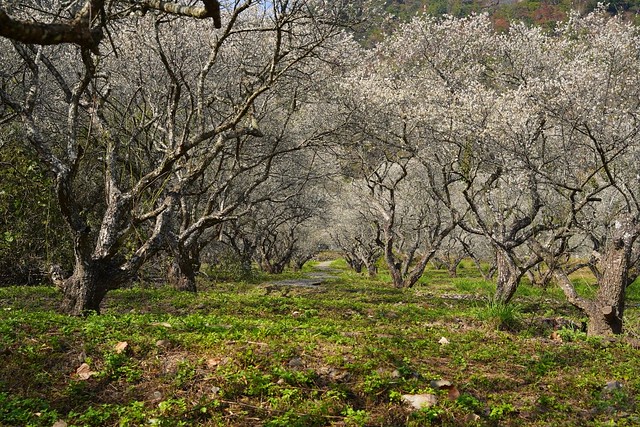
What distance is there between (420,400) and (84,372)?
145 inches

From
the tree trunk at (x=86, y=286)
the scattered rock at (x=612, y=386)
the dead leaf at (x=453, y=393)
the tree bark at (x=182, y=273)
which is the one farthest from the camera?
the tree bark at (x=182, y=273)

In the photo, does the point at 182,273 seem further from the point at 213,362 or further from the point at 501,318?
the point at 213,362

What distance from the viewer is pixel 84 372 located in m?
5.40

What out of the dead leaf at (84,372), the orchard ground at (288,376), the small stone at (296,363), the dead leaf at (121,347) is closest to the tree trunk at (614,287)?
the orchard ground at (288,376)

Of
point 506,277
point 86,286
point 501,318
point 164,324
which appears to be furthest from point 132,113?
point 506,277

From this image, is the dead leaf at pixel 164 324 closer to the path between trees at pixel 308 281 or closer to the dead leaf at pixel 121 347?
the dead leaf at pixel 121 347

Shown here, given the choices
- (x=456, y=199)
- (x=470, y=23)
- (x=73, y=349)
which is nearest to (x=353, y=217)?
(x=456, y=199)

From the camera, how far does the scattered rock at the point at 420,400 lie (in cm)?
489

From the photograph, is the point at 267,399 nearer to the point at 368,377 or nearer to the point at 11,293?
the point at 368,377

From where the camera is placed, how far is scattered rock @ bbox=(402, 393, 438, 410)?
4890 millimetres

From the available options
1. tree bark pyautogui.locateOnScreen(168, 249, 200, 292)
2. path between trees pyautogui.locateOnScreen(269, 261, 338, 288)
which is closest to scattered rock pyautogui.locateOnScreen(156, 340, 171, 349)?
tree bark pyautogui.locateOnScreen(168, 249, 200, 292)

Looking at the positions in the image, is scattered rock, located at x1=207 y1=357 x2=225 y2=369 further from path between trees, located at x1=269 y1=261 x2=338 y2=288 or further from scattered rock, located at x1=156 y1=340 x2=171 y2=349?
path between trees, located at x1=269 y1=261 x2=338 y2=288

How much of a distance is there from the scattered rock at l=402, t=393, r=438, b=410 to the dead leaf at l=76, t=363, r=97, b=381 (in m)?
3.42

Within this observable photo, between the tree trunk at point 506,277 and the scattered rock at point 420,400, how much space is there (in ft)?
34.4
